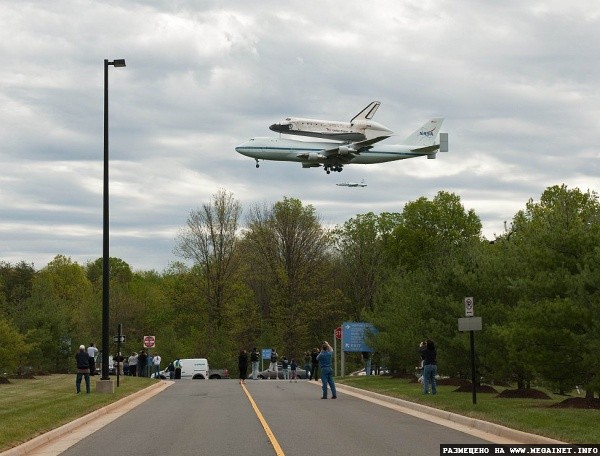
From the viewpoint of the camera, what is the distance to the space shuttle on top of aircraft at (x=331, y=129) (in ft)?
199

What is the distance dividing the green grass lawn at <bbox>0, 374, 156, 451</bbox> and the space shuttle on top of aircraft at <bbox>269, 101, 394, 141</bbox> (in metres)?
25.2

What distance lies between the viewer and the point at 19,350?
45000mm

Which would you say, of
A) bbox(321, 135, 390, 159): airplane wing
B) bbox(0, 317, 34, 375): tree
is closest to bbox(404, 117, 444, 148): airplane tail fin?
bbox(321, 135, 390, 159): airplane wing

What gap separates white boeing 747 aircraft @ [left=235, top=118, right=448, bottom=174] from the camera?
5922 centimetres

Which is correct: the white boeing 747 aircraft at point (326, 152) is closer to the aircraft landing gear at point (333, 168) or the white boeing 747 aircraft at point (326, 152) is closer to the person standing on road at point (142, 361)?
the aircraft landing gear at point (333, 168)

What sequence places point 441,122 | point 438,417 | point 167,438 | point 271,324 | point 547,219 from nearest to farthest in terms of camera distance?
point 167,438 < point 438,417 < point 547,219 < point 441,122 < point 271,324

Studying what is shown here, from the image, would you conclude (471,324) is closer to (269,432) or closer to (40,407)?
(269,432)

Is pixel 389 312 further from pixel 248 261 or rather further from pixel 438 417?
pixel 248 261

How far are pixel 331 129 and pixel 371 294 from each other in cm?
2935

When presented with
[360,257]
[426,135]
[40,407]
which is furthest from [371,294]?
[40,407]

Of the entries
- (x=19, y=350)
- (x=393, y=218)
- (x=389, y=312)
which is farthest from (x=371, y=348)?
(x=393, y=218)

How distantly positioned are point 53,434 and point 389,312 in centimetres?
2975

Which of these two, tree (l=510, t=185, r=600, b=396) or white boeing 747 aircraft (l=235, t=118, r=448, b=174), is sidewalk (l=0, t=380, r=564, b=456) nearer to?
tree (l=510, t=185, r=600, b=396)

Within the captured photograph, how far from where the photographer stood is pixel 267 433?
1920 centimetres
